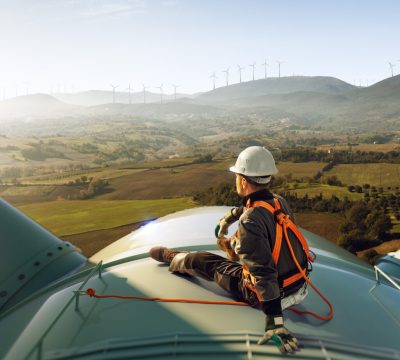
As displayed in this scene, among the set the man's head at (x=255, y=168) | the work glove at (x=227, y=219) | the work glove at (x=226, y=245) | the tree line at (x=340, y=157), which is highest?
the man's head at (x=255, y=168)

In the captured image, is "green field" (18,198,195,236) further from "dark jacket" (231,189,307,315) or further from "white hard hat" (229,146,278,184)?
"dark jacket" (231,189,307,315)

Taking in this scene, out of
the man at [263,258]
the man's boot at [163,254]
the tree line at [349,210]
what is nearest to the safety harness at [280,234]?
the man at [263,258]

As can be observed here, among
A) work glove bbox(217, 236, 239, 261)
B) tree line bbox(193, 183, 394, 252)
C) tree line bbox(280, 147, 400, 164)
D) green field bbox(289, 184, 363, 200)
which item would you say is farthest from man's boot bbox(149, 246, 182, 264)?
tree line bbox(280, 147, 400, 164)

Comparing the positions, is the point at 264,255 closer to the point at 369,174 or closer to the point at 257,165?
the point at 257,165

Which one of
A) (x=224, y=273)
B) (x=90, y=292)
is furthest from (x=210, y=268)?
(x=90, y=292)

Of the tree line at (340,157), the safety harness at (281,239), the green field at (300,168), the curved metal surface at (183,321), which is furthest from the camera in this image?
the tree line at (340,157)

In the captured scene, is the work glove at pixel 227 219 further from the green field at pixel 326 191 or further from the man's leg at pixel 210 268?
the green field at pixel 326 191

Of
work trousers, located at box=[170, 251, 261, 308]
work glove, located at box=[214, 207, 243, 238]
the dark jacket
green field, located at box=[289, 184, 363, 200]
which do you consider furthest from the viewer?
green field, located at box=[289, 184, 363, 200]
